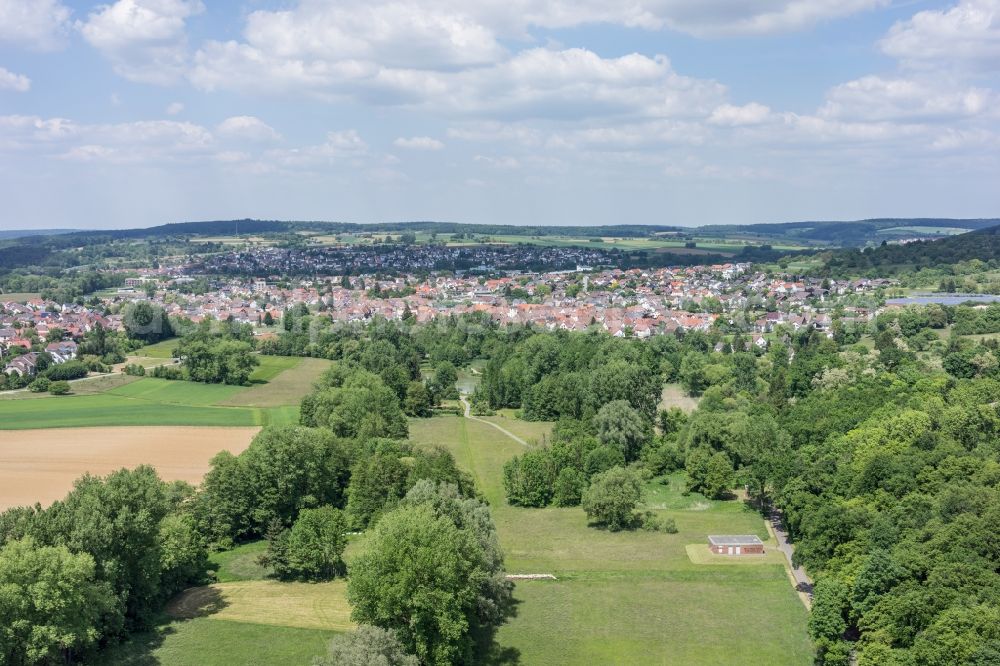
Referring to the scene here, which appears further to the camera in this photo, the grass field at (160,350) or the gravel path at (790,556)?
the grass field at (160,350)

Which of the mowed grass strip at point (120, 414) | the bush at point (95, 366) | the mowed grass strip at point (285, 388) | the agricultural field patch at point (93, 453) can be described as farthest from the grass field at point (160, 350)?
the agricultural field patch at point (93, 453)

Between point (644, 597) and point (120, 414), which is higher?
point (120, 414)

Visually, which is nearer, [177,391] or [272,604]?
[272,604]

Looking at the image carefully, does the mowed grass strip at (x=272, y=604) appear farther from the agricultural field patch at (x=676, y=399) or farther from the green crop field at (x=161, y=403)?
the agricultural field patch at (x=676, y=399)

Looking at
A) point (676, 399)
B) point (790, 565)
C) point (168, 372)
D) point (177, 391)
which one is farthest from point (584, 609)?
point (168, 372)

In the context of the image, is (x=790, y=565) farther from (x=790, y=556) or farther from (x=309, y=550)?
(x=309, y=550)

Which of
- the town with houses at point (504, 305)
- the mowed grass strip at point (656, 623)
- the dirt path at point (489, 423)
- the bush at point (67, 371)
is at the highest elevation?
the town with houses at point (504, 305)
